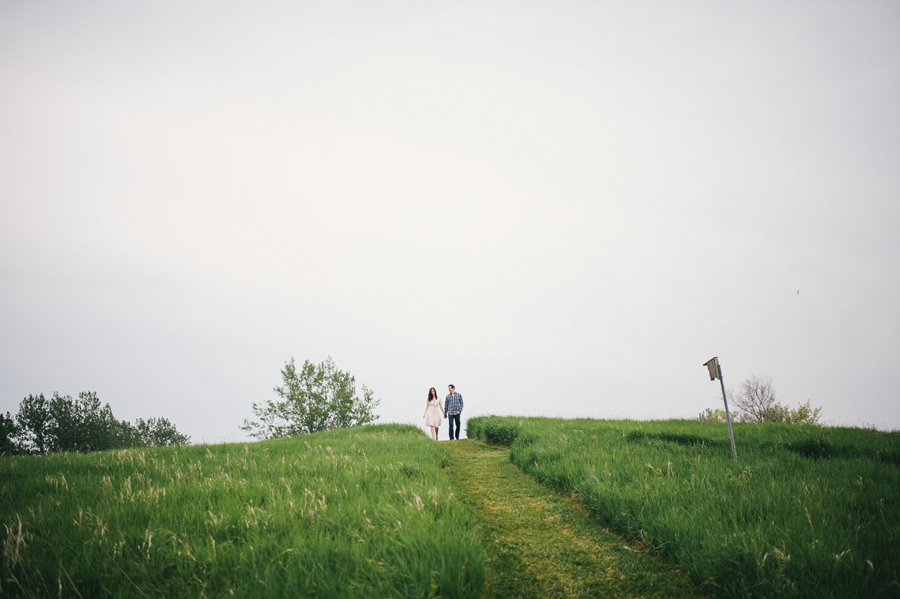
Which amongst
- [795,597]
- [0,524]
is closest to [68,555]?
[0,524]

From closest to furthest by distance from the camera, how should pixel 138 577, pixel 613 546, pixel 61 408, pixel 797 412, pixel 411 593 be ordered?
pixel 411 593 < pixel 138 577 < pixel 613 546 < pixel 797 412 < pixel 61 408

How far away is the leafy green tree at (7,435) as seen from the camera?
38844 millimetres

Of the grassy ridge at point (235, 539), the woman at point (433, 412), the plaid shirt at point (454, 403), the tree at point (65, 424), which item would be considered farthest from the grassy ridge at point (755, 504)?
the tree at point (65, 424)

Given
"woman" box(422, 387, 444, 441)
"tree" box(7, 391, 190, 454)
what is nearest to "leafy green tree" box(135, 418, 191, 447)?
"tree" box(7, 391, 190, 454)

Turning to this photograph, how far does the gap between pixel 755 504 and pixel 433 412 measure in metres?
15.7

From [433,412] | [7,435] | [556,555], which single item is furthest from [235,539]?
[7,435]

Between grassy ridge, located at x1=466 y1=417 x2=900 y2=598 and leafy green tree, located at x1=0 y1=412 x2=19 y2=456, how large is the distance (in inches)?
2313

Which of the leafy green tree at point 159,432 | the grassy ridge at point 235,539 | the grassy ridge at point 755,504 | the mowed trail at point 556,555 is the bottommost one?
the leafy green tree at point 159,432

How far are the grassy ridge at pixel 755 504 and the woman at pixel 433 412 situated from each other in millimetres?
9887

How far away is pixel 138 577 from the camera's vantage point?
334 cm

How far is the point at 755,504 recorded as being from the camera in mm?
5102

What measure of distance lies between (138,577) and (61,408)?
69.9m

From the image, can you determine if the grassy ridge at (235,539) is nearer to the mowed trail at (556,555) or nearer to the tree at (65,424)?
the mowed trail at (556,555)

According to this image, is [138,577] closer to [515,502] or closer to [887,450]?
[515,502]
